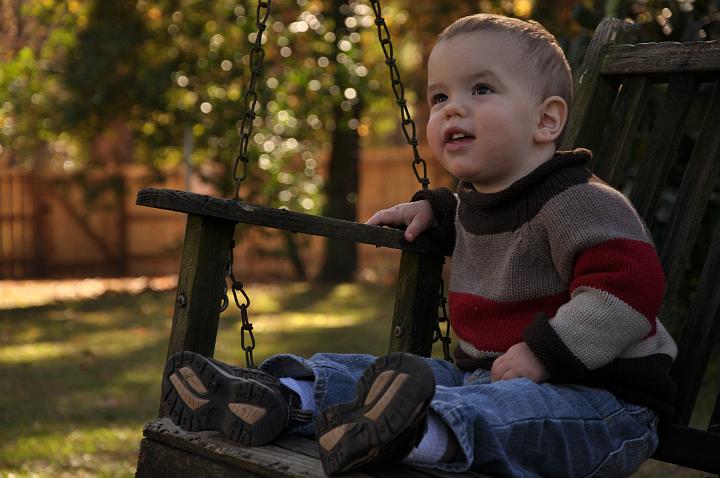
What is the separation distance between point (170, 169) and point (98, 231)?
5.79ft

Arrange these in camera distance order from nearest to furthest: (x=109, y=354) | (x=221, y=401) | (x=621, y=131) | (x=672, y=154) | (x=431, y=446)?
1. (x=431, y=446)
2. (x=221, y=401)
3. (x=672, y=154)
4. (x=621, y=131)
5. (x=109, y=354)

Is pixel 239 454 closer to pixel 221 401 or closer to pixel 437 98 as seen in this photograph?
pixel 221 401

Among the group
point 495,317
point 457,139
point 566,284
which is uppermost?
point 457,139

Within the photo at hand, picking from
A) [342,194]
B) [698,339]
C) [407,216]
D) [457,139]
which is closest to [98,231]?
[342,194]

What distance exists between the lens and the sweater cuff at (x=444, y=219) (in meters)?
2.56

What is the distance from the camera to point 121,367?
→ 670cm

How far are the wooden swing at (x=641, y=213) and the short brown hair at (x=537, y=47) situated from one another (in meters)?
0.38

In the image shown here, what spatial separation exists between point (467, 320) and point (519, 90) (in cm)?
52

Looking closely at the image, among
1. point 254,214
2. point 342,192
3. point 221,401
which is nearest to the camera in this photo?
point 221,401

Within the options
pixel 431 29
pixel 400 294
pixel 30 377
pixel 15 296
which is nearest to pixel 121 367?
pixel 30 377

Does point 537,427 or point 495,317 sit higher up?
point 495,317

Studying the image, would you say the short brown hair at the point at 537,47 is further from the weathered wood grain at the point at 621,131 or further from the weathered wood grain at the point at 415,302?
the weathered wood grain at the point at 415,302

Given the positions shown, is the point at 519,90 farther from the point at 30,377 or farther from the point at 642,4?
the point at 30,377

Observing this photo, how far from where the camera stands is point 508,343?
2.20 meters
